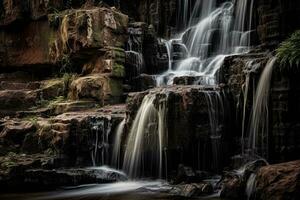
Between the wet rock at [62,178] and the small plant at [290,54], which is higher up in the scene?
the small plant at [290,54]

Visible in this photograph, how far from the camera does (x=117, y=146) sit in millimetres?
13008

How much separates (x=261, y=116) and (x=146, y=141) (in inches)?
131

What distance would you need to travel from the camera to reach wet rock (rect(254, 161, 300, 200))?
287 inches

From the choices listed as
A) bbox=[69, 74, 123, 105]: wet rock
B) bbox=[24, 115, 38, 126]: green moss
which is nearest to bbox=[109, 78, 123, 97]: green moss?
bbox=[69, 74, 123, 105]: wet rock

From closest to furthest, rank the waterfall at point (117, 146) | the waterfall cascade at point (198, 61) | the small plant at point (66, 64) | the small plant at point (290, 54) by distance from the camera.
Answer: the small plant at point (290, 54), the waterfall cascade at point (198, 61), the waterfall at point (117, 146), the small plant at point (66, 64)

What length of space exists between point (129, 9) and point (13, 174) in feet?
53.0

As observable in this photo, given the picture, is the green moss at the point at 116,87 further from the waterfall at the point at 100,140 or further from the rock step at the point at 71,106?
the waterfall at the point at 100,140

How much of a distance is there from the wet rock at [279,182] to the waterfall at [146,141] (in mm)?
4127

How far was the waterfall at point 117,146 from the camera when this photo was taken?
506 inches

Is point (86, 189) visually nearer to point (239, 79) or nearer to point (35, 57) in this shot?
point (239, 79)

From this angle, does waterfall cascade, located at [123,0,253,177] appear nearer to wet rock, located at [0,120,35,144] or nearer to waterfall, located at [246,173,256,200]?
waterfall, located at [246,173,256,200]

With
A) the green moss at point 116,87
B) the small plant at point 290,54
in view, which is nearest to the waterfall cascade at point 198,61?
the green moss at point 116,87

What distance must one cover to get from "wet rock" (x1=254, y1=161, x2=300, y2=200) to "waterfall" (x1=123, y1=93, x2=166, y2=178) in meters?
4.13

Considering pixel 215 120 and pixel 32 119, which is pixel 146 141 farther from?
pixel 32 119
